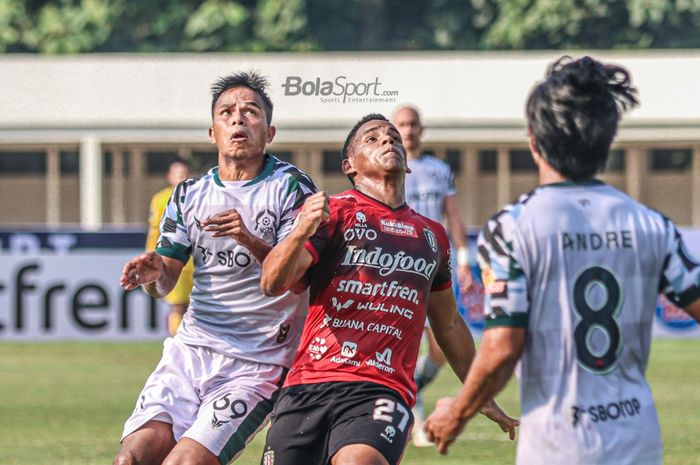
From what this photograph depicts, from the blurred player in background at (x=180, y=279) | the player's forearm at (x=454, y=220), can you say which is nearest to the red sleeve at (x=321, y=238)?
the player's forearm at (x=454, y=220)

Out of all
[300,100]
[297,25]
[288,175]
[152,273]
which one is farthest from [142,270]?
[297,25]

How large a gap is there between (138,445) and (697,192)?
2560 centimetres

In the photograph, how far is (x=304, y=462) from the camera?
5785mm

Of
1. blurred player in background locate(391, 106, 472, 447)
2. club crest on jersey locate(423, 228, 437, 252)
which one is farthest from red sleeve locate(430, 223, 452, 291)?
blurred player in background locate(391, 106, 472, 447)

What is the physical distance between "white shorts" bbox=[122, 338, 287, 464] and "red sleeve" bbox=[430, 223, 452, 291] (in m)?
0.80

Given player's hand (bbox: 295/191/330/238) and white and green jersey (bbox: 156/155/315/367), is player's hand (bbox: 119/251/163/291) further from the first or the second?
player's hand (bbox: 295/191/330/238)

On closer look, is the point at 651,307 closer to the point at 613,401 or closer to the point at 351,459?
the point at 613,401

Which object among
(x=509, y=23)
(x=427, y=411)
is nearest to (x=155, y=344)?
(x=427, y=411)

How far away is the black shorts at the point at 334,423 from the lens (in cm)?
573

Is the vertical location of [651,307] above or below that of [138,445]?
above

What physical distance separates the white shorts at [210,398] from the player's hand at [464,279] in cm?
458

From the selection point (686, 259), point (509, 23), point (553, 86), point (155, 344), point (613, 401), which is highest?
point (509, 23)

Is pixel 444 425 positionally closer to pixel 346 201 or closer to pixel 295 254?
pixel 295 254

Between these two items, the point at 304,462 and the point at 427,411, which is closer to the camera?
the point at 304,462
